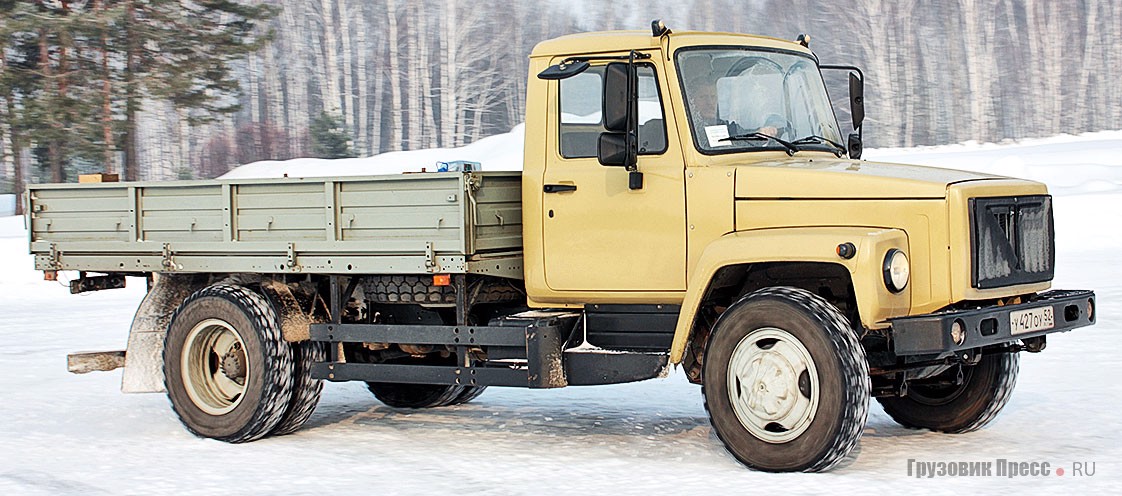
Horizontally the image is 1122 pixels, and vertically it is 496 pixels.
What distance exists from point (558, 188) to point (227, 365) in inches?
109

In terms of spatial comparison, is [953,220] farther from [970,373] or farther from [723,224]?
[970,373]

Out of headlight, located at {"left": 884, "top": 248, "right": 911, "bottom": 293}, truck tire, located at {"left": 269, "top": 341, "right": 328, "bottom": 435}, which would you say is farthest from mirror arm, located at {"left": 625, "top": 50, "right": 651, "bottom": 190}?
truck tire, located at {"left": 269, "top": 341, "right": 328, "bottom": 435}

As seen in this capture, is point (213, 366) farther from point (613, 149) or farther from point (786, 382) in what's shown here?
point (786, 382)

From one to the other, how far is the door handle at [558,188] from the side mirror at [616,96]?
727 mm

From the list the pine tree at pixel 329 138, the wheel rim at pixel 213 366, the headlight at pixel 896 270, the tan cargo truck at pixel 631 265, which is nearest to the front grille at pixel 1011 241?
the tan cargo truck at pixel 631 265

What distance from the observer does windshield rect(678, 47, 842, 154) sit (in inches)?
317

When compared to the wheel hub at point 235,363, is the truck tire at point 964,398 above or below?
below

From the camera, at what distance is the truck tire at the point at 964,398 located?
28.0 ft

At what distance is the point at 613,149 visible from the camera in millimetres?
7879

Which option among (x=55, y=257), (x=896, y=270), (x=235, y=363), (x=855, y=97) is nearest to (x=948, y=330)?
(x=896, y=270)

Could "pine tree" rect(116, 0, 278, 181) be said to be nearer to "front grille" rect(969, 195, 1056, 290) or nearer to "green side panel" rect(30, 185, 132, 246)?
"green side panel" rect(30, 185, 132, 246)

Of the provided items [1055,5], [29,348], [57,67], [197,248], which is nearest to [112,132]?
[57,67]

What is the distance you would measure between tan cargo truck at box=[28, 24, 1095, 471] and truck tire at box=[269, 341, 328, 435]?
0.02 metres

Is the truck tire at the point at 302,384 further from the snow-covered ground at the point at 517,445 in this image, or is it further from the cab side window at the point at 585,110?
the cab side window at the point at 585,110
